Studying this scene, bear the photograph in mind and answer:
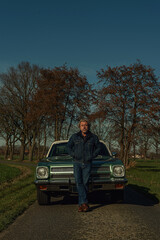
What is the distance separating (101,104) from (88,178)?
17456 mm

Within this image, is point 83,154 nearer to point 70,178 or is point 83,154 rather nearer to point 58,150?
point 70,178

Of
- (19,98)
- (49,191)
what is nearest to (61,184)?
(49,191)

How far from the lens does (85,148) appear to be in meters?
5.95

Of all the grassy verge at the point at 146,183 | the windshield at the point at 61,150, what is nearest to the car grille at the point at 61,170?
the windshield at the point at 61,150

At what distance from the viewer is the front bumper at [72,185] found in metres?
6.05

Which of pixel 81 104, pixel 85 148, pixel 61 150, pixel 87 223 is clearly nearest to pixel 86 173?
pixel 85 148

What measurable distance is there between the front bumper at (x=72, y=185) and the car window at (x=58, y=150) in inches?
60.6

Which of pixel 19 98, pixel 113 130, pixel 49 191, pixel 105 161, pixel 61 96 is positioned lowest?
pixel 49 191

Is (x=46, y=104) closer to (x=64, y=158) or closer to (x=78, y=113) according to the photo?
(x=78, y=113)

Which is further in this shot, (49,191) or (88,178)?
(49,191)

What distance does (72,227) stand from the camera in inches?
179

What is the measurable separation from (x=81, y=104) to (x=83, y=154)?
2283cm

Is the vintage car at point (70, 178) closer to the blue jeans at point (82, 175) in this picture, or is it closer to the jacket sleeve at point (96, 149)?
the blue jeans at point (82, 175)

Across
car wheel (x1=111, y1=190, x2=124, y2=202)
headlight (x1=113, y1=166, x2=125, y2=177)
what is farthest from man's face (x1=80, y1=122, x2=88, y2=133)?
car wheel (x1=111, y1=190, x2=124, y2=202)
